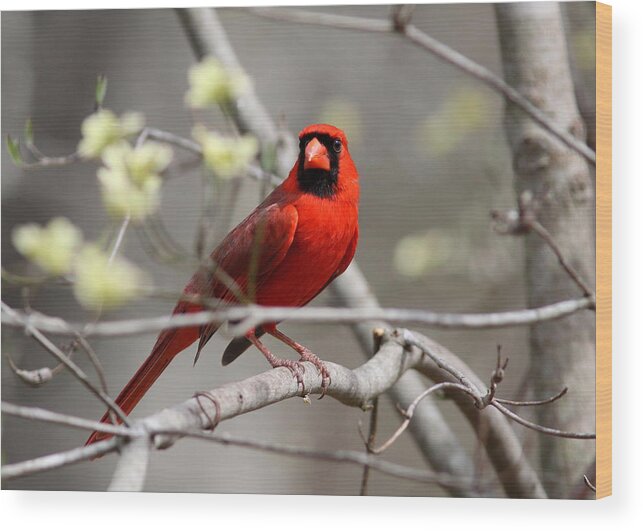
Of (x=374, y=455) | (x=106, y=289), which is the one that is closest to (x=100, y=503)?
(x=106, y=289)

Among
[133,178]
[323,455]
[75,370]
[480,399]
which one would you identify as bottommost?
[323,455]

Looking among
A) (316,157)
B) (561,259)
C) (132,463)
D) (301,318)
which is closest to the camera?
(301,318)

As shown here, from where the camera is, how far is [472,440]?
2965 millimetres

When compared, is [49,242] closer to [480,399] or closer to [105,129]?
[105,129]

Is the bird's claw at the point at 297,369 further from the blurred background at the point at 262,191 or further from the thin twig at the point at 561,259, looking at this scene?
the thin twig at the point at 561,259

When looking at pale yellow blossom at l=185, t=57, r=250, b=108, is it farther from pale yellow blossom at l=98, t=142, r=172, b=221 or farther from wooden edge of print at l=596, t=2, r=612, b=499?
wooden edge of print at l=596, t=2, r=612, b=499

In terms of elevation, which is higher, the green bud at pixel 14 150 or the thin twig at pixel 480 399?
the green bud at pixel 14 150

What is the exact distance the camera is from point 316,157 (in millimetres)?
2861

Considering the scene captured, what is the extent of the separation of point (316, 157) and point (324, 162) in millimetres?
30

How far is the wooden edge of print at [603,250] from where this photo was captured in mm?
2867

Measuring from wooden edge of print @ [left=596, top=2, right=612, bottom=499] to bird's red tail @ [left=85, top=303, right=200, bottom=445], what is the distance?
1250 millimetres

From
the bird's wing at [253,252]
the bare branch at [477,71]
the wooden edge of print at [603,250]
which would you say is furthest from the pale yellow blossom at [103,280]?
the wooden edge of print at [603,250]

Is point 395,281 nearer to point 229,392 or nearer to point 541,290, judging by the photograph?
point 541,290

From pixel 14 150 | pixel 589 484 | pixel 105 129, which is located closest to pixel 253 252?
pixel 105 129
